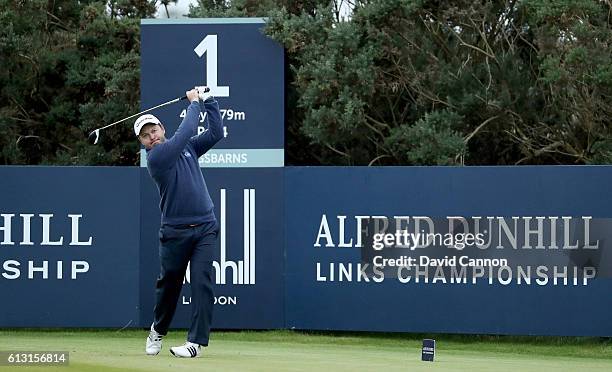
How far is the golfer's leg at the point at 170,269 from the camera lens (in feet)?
25.7

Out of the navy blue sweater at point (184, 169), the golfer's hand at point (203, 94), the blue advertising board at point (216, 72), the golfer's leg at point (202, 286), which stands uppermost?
the blue advertising board at point (216, 72)

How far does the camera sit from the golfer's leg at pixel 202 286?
7.73 m

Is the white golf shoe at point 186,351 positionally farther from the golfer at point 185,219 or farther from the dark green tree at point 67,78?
the dark green tree at point 67,78

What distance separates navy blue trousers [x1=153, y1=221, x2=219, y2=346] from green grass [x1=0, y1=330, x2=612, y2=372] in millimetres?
250

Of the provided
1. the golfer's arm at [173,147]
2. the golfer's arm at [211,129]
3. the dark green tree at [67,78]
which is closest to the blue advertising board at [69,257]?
the dark green tree at [67,78]

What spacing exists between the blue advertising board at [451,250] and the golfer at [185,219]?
3530mm

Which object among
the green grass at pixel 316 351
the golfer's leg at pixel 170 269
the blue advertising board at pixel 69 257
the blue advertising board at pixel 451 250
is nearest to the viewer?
the green grass at pixel 316 351

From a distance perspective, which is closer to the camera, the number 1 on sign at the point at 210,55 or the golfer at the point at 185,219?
the golfer at the point at 185,219

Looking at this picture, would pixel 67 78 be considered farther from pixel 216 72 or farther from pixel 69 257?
pixel 69 257

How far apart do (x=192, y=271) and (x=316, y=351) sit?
170 centimetres

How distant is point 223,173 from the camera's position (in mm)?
11609

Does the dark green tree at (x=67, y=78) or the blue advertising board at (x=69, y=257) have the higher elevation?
the dark green tree at (x=67, y=78)

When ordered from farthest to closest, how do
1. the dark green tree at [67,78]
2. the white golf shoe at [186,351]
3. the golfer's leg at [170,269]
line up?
1. the dark green tree at [67,78]
2. the golfer's leg at [170,269]
3. the white golf shoe at [186,351]

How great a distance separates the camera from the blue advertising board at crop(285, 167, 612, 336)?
11000mm
